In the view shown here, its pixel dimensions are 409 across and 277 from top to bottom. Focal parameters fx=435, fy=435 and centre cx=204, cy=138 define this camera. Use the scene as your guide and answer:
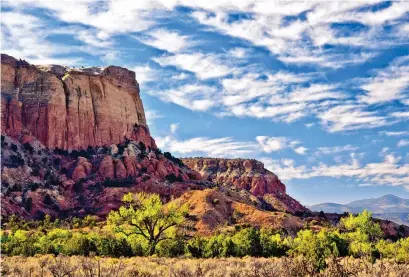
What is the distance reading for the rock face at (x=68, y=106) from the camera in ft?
418

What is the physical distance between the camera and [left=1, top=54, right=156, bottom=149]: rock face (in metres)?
127

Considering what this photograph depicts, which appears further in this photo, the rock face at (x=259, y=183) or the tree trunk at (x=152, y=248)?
the rock face at (x=259, y=183)

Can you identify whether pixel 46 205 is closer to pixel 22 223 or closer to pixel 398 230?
pixel 22 223

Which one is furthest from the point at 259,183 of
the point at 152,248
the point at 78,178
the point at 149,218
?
the point at 152,248

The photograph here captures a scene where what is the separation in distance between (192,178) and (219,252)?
93.9 metres

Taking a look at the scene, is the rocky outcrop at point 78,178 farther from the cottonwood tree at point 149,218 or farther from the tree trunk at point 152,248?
the tree trunk at point 152,248

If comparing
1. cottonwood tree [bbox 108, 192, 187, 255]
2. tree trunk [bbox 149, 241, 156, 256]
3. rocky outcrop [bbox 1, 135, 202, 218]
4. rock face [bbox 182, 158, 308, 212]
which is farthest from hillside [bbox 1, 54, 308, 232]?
tree trunk [bbox 149, 241, 156, 256]

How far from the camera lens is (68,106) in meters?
138

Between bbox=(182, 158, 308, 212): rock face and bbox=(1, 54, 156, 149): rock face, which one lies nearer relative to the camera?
bbox=(1, 54, 156, 149): rock face

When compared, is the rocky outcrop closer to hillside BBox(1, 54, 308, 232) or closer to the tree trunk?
hillside BBox(1, 54, 308, 232)

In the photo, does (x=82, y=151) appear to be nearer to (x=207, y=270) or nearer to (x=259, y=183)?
(x=259, y=183)

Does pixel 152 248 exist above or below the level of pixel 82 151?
below

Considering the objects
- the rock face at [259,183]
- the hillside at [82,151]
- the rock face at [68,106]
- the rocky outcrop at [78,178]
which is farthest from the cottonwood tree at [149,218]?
the rock face at [259,183]

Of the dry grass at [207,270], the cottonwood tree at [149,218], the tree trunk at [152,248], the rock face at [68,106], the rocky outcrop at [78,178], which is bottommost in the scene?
the dry grass at [207,270]
